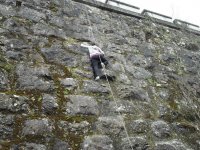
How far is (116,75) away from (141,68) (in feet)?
1.59

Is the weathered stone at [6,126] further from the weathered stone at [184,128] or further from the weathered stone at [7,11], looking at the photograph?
the weathered stone at [184,128]

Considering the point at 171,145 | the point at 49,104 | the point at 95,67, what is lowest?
the point at 171,145

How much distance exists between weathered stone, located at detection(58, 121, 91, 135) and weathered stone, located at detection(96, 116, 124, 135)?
142mm

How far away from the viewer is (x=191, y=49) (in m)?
5.27

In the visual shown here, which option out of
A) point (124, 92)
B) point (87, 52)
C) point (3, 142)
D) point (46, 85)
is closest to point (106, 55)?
point (87, 52)

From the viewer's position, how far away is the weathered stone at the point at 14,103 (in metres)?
2.98

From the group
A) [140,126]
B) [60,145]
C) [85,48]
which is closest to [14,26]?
[85,48]

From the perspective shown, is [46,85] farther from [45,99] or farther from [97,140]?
[97,140]

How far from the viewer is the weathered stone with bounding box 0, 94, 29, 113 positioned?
9.77ft

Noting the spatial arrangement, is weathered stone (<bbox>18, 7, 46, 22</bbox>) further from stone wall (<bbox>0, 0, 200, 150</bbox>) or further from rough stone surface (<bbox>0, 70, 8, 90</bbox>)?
rough stone surface (<bbox>0, 70, 8, 90</bbox>)

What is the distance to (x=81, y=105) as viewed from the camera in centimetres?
337

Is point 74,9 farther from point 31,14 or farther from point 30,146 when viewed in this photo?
point 30,146

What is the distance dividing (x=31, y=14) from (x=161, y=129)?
2.10m

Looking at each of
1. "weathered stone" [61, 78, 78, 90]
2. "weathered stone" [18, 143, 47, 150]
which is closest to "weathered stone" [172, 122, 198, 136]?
"weathered stone" [61, 78, 78, 90]
